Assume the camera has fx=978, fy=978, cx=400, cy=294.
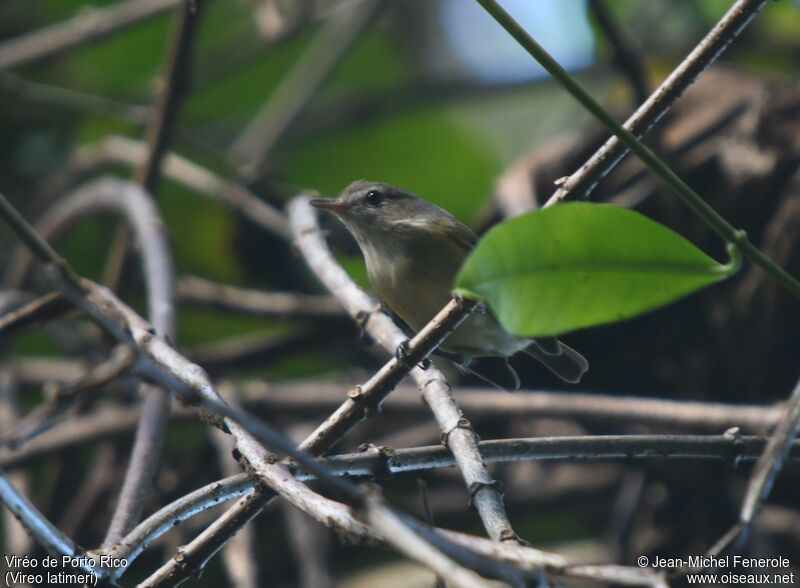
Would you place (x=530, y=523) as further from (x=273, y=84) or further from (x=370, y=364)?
(x=273, y=84)

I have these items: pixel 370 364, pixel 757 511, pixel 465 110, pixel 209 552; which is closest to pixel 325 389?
pixel 370 364

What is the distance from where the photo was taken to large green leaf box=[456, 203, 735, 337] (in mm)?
1202

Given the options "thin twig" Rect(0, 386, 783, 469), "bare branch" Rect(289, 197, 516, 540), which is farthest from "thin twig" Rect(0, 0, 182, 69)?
"bare branch" Rect(289, 197, 516, 540)

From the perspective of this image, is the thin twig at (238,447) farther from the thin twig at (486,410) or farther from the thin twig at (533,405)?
the thin twig at (533,405)

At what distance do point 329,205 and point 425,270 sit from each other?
387mm

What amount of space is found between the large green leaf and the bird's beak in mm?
1489

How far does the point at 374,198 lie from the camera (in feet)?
9.03

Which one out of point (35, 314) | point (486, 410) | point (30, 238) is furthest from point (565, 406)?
point (30, 238)

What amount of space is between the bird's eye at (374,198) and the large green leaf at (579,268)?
1.53 meters

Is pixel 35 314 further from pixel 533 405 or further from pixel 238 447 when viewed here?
pixel 533 405

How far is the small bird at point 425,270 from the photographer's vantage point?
2441 mm

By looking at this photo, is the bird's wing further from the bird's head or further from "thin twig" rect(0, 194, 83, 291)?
"thin twig" rect(0, 194, 83, 291)

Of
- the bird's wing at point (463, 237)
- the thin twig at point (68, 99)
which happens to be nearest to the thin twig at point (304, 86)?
the thin twig at point (68, 99)

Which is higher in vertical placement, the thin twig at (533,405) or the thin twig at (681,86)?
the thin twig at (533,405)
